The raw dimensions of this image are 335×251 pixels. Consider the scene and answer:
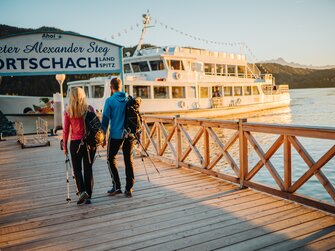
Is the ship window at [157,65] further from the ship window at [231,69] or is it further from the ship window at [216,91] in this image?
the ship window at [231,69]

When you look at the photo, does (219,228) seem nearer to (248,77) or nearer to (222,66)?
(222,66)

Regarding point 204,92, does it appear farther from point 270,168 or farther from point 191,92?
point 270,168

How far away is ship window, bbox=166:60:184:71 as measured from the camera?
23938mm

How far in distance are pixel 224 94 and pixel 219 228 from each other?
2538cm

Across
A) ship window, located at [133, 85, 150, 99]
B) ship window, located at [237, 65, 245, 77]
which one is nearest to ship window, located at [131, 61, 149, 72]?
ship window, located at [133, 85, 150, 99]

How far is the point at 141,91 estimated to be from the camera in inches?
841

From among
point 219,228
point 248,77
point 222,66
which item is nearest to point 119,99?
point 219,228

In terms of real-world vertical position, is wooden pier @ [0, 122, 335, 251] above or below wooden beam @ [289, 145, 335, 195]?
below

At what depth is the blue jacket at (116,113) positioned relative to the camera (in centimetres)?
470

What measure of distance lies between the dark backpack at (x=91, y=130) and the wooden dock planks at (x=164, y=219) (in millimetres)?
988

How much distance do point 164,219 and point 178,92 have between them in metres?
20.1

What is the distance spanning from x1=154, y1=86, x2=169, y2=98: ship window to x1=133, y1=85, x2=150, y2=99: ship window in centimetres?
65

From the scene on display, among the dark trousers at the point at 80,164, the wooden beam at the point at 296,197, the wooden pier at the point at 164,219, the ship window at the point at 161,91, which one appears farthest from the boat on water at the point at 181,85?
the wooden beam at the point at 296,197

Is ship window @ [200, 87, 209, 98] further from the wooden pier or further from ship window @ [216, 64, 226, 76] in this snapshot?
the wooden pier
